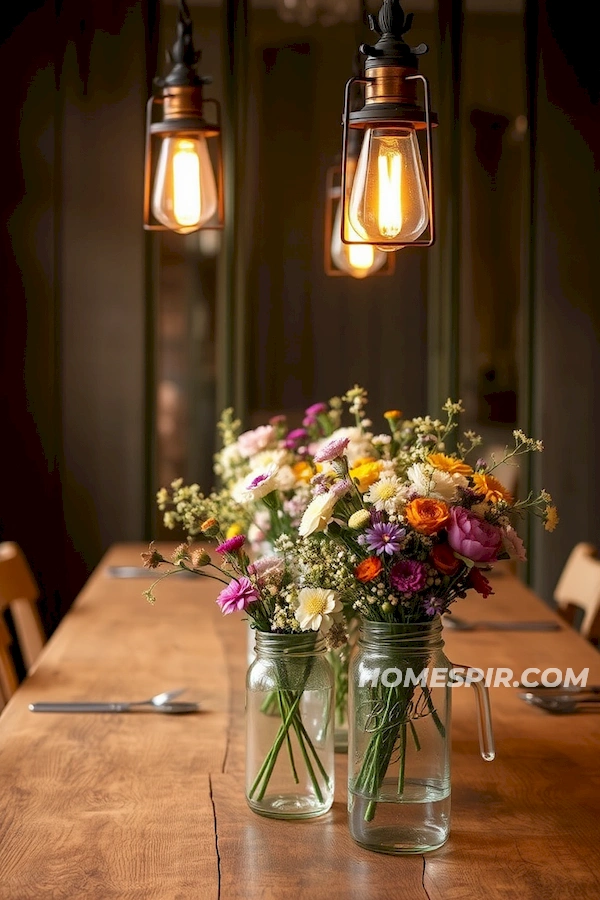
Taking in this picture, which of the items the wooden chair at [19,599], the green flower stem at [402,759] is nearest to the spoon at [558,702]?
the green flower stem at [402,759]

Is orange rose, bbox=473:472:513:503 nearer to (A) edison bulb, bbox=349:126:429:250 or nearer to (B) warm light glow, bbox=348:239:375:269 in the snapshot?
(A) edison bulb, bbox=349:126:429:250

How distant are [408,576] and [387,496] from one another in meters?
0.10

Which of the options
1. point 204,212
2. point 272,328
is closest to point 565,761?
point 204,212

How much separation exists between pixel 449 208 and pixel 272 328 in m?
0.85

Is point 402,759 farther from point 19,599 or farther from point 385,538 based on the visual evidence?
point 19,599

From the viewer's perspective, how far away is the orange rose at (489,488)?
1.34 metres

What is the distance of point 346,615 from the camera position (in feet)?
5.16

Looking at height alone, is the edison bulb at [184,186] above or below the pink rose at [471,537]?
above

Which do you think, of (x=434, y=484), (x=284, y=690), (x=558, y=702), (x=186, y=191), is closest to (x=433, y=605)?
(x=434, y=484)

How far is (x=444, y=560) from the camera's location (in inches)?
50.3

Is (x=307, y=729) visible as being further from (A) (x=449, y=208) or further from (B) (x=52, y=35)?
(B) (x=52, y=35)

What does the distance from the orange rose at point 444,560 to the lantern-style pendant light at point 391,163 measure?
366 mm

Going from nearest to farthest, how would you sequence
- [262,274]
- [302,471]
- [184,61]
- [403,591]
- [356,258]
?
1. [403,591]
2. [302,471]
3. [184,61]
4. [356,258]
5. [262,274]

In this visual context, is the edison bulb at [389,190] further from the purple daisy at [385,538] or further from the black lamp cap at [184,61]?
the black lamp cap at [184,61]
